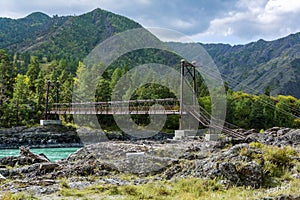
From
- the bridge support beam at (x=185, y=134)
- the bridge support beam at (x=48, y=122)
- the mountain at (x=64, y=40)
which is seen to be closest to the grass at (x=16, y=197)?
the bridge support beam at (x=185, y=134)

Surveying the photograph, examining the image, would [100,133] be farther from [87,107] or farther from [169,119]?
[169,119]

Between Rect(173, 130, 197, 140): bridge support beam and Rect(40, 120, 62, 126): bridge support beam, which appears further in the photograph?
Rect(40, 120, 62, 126): bridge support beam

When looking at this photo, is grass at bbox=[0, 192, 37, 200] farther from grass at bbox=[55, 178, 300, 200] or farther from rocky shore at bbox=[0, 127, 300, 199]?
grass at bbox=[55, 178, 300, 200]

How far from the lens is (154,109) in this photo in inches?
1268

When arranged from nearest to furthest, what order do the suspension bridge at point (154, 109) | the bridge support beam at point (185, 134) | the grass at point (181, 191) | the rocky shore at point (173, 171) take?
the grass at point (181, 191) → the rocky shore at point (173, 171) → the bridge support beam at point (185, 134) → the suspension bridge at point (154, 109)

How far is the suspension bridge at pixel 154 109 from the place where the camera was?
25.3 m

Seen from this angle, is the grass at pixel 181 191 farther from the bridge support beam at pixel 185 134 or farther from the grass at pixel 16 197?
the bridge support beam at pixel 185 134

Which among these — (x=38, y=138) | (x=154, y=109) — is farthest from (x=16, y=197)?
(x=38, y=138)

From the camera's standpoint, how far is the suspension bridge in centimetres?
2530

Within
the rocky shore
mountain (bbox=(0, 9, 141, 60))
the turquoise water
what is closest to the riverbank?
the turquoise water

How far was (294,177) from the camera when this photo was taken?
778 centimetres

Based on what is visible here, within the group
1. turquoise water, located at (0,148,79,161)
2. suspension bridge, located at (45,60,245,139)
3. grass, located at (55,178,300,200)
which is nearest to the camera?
grass, located at (55,178,300,200)

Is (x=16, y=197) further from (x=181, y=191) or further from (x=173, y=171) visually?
(x=173, y=171)

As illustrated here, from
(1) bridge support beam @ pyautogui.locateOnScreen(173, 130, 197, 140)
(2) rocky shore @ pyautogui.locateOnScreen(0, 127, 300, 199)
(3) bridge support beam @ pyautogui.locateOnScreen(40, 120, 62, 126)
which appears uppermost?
(2) rocky shore @ pyautogui.locateOnScreen(0, 127, 300, 199)
